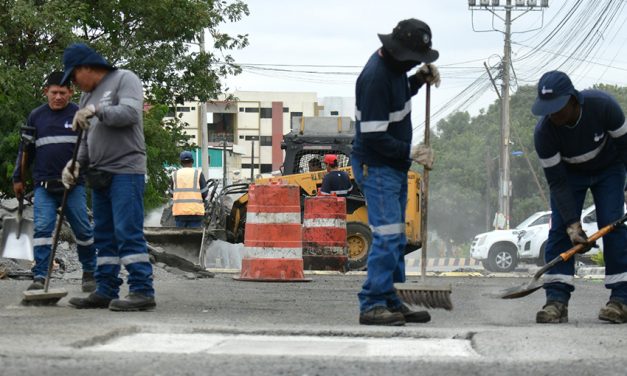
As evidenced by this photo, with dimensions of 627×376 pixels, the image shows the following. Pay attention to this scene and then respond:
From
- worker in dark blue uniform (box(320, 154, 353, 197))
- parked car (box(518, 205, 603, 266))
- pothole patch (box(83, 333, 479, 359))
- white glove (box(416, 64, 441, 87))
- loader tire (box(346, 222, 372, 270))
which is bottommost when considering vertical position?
parked car (box(518, 205, 603, 266))

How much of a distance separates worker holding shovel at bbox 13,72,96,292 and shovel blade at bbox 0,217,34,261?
3.34 meters

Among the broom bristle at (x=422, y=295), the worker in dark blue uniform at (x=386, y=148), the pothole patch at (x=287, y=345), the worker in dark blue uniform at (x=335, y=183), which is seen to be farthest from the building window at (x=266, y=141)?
the pothole patch at (x=287, y=345)

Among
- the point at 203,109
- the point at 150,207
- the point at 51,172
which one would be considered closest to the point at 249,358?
the point at 51,172

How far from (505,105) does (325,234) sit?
32.5m

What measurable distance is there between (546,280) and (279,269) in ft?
17.4

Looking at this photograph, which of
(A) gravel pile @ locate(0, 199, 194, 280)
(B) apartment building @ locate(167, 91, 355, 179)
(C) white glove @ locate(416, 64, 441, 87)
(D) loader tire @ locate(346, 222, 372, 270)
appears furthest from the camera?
(B) apartment building @ locate(167, 91, 355, 179)

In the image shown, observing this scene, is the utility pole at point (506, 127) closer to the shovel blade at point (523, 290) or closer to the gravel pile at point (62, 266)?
the gravel pile at point (62, 266)

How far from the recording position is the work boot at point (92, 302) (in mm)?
8961

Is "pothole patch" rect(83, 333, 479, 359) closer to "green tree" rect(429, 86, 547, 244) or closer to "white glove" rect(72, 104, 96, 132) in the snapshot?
"white glove" rect(72, 104, 96, 132)

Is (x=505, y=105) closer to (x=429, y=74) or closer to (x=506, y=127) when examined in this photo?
(x=506, y=127)

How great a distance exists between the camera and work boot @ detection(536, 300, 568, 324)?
8.38 meters

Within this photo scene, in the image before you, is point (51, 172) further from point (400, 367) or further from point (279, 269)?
point (400, 367)

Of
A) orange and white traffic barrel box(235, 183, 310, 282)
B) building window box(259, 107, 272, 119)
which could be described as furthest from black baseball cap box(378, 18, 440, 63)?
building window box(259, 107, 272, 119)

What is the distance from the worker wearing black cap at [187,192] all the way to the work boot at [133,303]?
30.8ft
